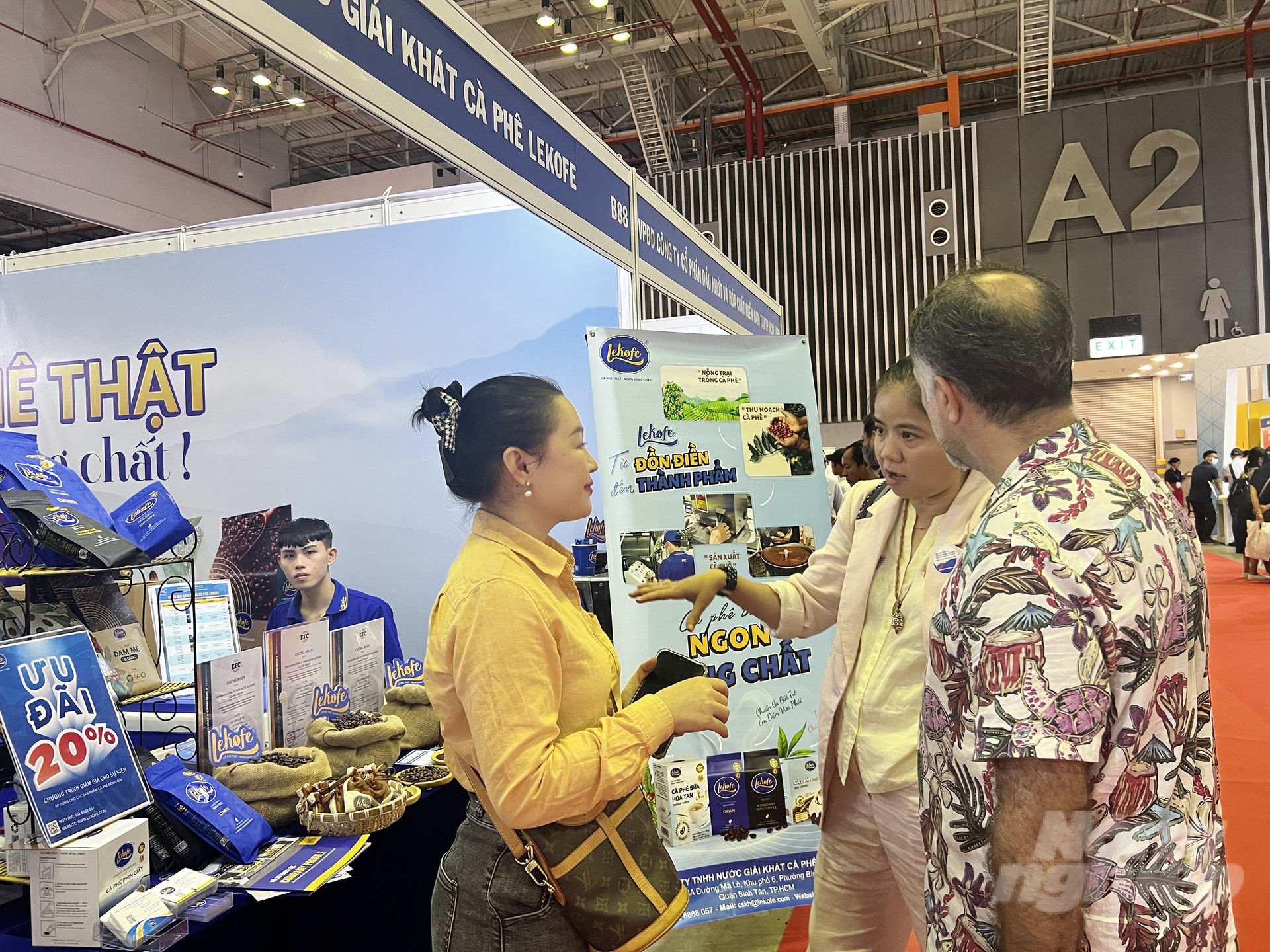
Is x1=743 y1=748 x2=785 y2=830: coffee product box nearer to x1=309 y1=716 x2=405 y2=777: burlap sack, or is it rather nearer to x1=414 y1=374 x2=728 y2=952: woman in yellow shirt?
x1=309 y1=716 x2=405 y2=777: burlap sack

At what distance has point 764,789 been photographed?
2.78m

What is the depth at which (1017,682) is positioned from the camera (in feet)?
2.85

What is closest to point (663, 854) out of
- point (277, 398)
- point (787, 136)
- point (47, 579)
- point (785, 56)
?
point (47, 579)

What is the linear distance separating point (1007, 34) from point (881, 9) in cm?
196

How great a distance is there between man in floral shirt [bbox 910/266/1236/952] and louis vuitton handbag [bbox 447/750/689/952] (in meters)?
0.43

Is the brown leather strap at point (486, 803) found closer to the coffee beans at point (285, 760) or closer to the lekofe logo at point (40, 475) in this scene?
the coffee beans at point (285, 760)

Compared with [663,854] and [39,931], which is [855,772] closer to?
[663,854]

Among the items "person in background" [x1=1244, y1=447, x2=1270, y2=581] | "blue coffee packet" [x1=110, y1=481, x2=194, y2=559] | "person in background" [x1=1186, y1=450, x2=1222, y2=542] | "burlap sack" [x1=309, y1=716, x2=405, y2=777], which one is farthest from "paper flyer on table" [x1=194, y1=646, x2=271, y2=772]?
"person in background" [x1=1186, y1=450, x2=1222, y2=542]

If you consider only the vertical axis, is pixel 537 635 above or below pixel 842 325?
below

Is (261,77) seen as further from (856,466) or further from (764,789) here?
(764,789)

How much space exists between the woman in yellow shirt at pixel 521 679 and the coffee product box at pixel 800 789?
1.54m

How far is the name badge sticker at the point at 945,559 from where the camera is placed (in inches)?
59.3

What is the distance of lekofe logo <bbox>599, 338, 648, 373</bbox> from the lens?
264 cm

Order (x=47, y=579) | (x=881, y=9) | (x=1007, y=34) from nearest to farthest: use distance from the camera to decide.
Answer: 1. (x=47, y=579)
2. (x=881, y=9)
3. (x=1007, y=34)
